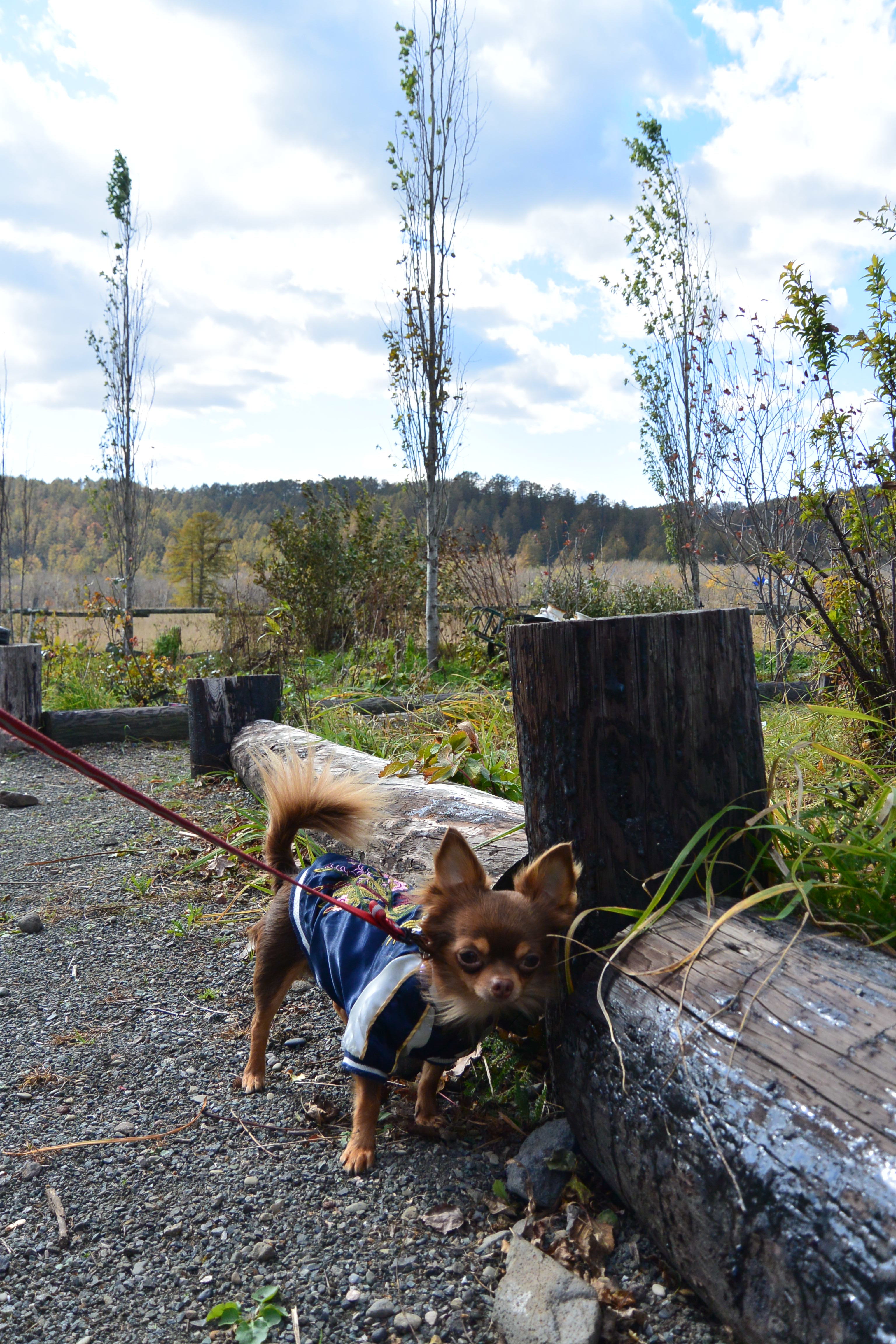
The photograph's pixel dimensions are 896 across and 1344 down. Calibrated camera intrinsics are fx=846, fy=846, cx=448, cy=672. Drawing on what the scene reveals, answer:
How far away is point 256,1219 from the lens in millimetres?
1979

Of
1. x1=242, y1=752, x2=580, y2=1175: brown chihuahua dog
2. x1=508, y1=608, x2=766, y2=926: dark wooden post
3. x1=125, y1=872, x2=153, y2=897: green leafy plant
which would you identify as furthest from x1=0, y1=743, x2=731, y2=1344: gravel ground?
x1=508, y1=608, x2=766, y2=926: dark wooden post

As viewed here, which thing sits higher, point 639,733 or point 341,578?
point 341,578

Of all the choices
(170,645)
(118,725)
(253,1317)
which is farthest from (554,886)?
(170,645)

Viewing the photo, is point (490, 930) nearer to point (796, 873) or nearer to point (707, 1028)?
point (707, 1028)

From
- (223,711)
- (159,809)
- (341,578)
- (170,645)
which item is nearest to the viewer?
(159,809)

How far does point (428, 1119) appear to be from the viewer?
2.35 meters

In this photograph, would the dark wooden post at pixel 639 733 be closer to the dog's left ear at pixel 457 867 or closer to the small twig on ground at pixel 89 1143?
the dog's left ear at pixel 457 867

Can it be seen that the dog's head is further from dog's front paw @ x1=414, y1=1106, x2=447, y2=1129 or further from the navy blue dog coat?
dog's front paw @ x1=414, y1=1106, x2=447, y2=1129

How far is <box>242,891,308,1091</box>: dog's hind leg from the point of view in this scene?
2590 millimetres

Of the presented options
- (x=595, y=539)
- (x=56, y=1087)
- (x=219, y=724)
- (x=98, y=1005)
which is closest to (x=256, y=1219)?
(x=56, y=1087)

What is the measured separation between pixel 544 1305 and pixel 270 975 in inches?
50.5

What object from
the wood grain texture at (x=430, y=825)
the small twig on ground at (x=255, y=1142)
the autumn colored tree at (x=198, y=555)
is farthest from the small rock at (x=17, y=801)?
the autumn colored tree at (x=198, y=555)

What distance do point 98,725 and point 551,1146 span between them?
278 inches

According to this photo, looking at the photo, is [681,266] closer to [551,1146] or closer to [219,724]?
[219,724]
